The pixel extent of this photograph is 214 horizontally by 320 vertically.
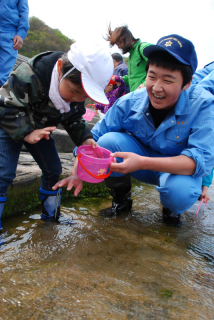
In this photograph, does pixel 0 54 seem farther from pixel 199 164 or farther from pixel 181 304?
pixel 181 304

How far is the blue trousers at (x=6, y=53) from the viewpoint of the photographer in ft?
10.0

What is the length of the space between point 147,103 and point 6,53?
2118 millimetres

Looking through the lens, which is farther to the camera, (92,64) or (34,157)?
(34,157)

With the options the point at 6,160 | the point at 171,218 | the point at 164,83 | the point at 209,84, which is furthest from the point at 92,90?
the point at 209,84

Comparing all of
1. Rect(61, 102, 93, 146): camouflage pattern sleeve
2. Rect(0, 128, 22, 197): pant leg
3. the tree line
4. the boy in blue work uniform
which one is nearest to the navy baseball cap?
the boy in blue work uniform

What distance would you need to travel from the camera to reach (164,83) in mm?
1766

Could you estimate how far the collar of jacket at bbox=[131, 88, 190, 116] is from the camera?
6.39ft

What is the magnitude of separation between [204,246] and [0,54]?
3148 millimetres

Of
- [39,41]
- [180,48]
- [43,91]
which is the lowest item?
[43,91]

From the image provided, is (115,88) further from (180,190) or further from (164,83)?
(180,190)

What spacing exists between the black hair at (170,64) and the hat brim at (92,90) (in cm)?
54

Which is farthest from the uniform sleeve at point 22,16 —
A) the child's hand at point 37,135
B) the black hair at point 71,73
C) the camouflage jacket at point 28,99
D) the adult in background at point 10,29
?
the child's hand at point 37,135

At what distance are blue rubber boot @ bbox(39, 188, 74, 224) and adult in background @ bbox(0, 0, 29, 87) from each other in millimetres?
1976

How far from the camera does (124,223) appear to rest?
1975 millimetres
